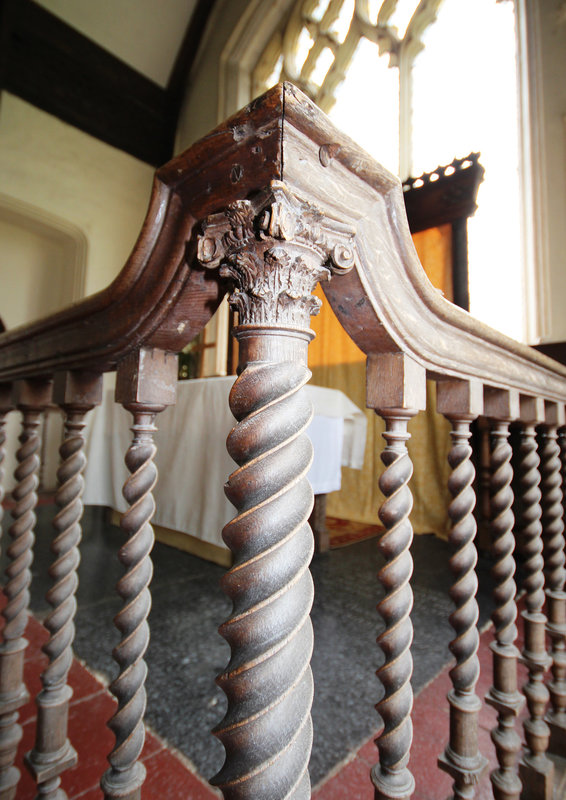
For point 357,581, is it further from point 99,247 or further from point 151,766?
point 99,247

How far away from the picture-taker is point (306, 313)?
1.52 feet

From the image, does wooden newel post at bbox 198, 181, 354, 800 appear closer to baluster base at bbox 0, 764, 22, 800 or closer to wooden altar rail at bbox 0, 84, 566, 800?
wooden altar rail at bbox 0, 84, 566, 800

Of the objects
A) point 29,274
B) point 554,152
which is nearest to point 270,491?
point 554,152

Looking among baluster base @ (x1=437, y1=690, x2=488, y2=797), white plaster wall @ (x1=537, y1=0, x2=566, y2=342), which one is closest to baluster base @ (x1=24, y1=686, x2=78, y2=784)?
baluster base @ (x1=437, y1=690, x2=488, y2=797)

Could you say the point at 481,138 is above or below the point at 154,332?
above

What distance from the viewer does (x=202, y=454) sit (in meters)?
2.24

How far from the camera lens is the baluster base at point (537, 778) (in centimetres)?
94

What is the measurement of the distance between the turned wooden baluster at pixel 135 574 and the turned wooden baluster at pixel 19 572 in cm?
36

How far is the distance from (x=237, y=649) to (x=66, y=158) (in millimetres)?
6361

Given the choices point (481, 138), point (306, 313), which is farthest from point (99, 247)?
point (306, 313)

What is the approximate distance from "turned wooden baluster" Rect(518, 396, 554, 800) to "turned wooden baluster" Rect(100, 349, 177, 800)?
0.76 m

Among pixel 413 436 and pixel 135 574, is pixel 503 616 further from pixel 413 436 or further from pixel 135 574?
pixel 413 436

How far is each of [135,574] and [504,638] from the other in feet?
2.24

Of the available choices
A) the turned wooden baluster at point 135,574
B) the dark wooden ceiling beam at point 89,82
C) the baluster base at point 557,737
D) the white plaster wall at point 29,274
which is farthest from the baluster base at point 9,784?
the dark wooden ceiling beam at point 89,82
